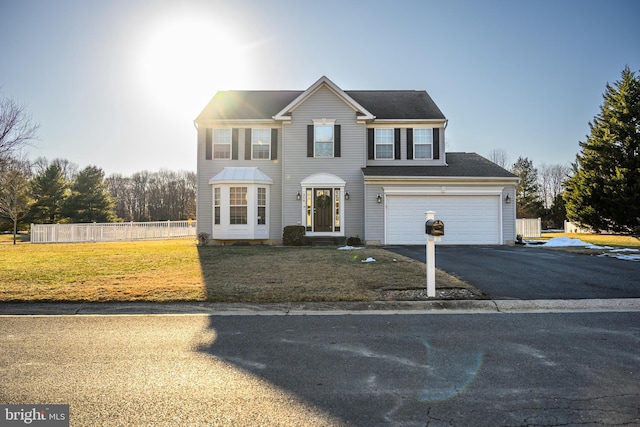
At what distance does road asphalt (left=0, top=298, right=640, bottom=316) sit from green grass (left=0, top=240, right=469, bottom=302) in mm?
244

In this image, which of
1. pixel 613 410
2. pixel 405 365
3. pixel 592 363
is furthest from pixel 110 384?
pixel 592 363

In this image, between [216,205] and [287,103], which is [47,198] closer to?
[216,205]

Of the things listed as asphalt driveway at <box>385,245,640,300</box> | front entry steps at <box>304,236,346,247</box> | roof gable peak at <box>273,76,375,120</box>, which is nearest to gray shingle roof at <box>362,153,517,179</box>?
roof gable peak at <box>273,76,375,120</box>

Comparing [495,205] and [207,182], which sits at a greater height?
[207,182]

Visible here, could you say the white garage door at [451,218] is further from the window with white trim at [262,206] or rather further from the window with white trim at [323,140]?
the window with white trim at [262,206]

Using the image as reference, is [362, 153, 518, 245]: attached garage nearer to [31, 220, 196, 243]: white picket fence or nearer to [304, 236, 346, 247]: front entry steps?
[304, 236, 346, 247]: front entry steps

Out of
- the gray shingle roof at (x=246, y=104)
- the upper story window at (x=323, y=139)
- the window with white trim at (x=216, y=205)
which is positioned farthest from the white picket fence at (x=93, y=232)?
the upper story window at (x=323, y=139)

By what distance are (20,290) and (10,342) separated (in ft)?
11.5

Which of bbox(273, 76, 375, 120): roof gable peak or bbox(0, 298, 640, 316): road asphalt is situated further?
bbox(273, 76, 375, 120): roof gable peak

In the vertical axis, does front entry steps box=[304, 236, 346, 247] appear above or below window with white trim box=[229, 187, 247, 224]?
below

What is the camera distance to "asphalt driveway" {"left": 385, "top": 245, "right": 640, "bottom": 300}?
24.5ft

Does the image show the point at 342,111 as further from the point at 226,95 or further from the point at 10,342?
the point at 10,342

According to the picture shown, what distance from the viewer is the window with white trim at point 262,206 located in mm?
19266

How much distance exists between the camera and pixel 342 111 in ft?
63.1
